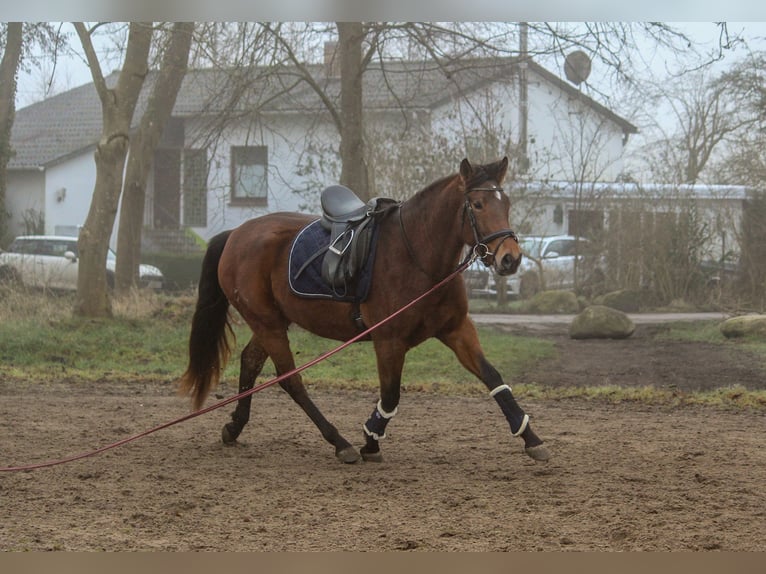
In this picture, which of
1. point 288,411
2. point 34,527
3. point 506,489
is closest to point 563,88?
point 288,411

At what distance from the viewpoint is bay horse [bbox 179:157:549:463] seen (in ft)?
20.5

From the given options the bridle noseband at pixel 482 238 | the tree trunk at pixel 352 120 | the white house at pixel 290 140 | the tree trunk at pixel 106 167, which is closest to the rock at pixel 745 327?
the white house at pixel 290 140

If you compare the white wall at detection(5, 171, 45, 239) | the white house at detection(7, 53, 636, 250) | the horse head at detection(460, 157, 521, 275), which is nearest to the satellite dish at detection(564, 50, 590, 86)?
the white house at detection(7, 53, 636, 250)

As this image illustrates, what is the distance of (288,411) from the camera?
31.2ft

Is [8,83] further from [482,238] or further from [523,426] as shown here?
[523,426]

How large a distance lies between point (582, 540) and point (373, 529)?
3.39ft

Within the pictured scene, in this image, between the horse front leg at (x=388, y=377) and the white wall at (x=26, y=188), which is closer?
the horse front leg at (x=388, y=377)

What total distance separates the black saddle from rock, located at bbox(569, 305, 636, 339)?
947cm

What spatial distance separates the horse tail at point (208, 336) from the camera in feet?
25.3

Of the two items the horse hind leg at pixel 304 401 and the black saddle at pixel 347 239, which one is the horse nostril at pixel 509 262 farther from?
the horse hind leg at pixel 304 401

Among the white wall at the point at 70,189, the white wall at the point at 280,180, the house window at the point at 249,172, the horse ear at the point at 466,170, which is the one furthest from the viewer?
the white wall at the point at 70,189

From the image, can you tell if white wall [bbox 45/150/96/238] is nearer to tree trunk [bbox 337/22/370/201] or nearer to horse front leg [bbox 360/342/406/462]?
tree trunk [bbox 337/22/370/201]

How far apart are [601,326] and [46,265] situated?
9.73 meters

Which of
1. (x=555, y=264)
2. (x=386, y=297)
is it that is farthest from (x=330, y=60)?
(x=386, y=297)
